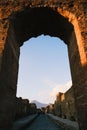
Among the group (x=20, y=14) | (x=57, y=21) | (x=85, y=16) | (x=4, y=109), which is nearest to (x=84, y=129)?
(x=4, y=109)

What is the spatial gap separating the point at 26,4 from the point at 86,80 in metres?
3.47

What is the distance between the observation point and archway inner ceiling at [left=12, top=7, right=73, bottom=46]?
5359 mm

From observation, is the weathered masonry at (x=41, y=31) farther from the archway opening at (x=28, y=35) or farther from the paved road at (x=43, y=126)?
the paved road at (x=43, y=126)

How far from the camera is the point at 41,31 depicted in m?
6.45

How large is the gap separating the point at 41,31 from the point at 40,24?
1.43ft

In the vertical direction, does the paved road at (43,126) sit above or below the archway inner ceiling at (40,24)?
below

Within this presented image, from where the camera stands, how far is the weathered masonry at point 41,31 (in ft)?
14.3

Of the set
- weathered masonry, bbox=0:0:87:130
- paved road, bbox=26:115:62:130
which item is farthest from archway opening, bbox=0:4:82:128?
paved road, bbox=26:115:62:130

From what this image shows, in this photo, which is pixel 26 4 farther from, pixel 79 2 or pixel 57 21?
pixel 79 2

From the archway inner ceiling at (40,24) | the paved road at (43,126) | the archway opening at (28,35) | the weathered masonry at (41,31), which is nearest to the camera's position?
the weathered masonry at (41,31)

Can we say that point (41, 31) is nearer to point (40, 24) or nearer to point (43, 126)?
point (40, 24)

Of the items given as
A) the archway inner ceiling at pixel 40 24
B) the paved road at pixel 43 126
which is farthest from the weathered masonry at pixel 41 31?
the paved road at pixel 43 126

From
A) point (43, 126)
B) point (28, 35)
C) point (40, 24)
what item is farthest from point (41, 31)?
point (43, 126)

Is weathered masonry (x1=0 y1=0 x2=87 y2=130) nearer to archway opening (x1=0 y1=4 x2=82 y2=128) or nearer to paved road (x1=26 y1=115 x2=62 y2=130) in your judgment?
archway opening (x1=0 y1=4 x2=82 y2=128)
